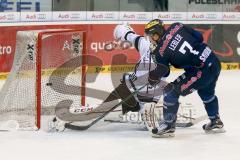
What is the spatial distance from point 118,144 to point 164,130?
0.40 metres

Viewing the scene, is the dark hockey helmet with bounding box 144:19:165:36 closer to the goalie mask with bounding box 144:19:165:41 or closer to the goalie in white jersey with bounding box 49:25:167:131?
the goalie mask with bounding box 144:19:165:41

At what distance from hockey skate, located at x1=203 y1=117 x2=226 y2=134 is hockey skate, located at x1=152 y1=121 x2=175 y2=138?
1.19 ft

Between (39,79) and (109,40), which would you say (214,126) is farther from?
(109,40)

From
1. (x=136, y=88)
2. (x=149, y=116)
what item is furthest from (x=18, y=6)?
(x=149, y=116)

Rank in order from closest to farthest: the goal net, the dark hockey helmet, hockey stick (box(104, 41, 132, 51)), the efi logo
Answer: the dark hockey helmet, the goal net, the efi logo, hockey stick (box(104, 41, 132, 51))

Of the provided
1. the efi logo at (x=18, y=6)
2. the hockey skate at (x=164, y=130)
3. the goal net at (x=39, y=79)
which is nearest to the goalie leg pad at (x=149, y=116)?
the hockey skate at (x=164, y=130)

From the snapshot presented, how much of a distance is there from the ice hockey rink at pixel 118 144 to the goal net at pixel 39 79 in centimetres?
29

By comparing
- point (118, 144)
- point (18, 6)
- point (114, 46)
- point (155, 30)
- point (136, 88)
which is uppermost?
point (18, 6)

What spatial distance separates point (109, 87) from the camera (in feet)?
22.9

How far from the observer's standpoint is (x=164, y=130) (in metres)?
4.53

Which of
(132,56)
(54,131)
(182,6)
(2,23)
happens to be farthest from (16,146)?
(182,6)

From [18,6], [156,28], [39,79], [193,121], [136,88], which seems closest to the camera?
[156,28]

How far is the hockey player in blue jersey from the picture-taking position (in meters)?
4.38

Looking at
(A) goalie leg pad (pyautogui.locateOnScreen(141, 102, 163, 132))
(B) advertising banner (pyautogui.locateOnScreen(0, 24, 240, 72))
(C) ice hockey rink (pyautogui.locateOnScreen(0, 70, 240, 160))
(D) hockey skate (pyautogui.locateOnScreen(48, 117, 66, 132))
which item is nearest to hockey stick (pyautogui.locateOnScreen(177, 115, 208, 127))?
(C) ice hockey rink (pyautogui.locateOnScreen(0, 70, 240, 160))
